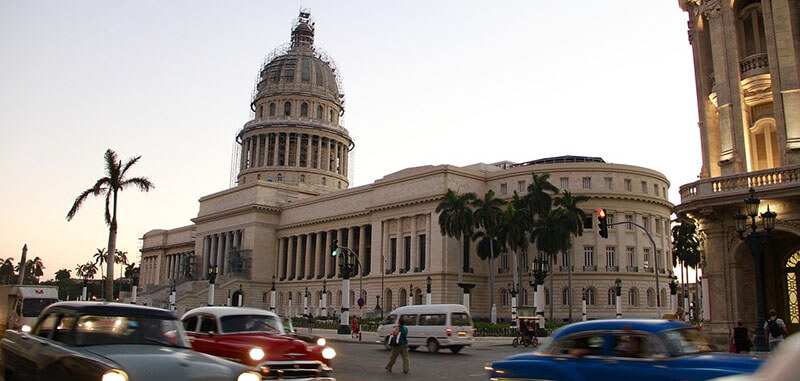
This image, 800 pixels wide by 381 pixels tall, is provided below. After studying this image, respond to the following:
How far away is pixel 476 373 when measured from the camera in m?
20.0

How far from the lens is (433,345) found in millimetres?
29516

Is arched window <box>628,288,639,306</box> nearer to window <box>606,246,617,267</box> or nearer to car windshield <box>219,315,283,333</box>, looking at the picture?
window <box>606,246,617,267</box>

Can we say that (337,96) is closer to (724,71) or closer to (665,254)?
(665,254)

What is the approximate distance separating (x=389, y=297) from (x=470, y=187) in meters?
15.7

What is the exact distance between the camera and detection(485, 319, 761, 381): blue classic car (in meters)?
8.68

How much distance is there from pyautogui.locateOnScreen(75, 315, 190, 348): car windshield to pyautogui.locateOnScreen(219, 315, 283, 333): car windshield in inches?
156

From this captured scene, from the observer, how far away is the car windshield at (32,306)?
31.0 m

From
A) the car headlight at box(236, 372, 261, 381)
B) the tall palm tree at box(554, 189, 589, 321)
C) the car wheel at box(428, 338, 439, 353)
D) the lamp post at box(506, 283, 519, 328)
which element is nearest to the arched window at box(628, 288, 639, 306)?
the tall palm tree at box(554, 189, 589, 321)

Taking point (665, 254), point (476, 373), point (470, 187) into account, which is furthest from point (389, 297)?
point (476, 373)

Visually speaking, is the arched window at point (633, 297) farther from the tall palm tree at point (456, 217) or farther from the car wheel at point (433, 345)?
the car wheel at point (433, 345)

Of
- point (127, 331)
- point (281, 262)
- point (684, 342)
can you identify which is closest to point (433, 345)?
point (684, 342)

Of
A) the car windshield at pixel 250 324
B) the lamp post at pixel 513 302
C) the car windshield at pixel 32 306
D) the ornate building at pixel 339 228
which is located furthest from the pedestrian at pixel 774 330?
the car windshield at pixel 32 306

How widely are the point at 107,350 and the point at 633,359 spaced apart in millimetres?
6872

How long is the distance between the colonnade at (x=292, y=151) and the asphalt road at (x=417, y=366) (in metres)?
89.7
